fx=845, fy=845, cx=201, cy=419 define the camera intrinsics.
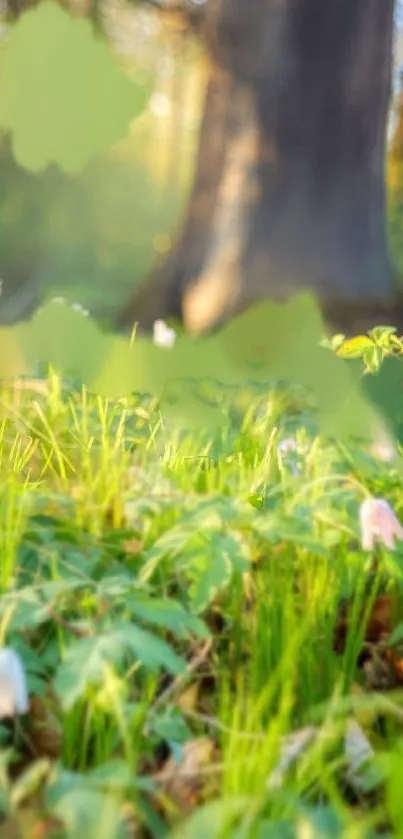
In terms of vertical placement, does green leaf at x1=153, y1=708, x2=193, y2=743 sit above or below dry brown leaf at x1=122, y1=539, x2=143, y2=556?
below

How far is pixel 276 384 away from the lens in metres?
1.53

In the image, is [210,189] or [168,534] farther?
[210,189]

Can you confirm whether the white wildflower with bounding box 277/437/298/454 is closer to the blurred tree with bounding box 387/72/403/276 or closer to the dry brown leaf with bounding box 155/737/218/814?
the dry brown leaf with bounding box 155/737/218/814

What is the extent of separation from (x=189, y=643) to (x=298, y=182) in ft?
4.56

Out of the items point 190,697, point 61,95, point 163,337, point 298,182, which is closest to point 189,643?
point 190,697

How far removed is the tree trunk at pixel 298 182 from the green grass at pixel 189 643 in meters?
0.85

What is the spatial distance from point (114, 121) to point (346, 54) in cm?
110

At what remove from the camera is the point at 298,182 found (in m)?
A: 2.08

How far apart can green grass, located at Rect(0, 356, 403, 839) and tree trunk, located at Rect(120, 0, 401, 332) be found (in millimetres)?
851

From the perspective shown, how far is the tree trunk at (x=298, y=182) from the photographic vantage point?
204 centimetres

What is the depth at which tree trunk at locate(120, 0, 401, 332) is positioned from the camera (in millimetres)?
2039

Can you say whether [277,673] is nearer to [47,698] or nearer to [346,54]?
[47,698]

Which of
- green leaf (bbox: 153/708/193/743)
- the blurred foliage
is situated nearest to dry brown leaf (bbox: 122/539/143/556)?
green leaf (bbox: 153/708/193/743)

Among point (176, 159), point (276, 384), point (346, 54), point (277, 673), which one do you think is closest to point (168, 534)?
point (277, 673)
